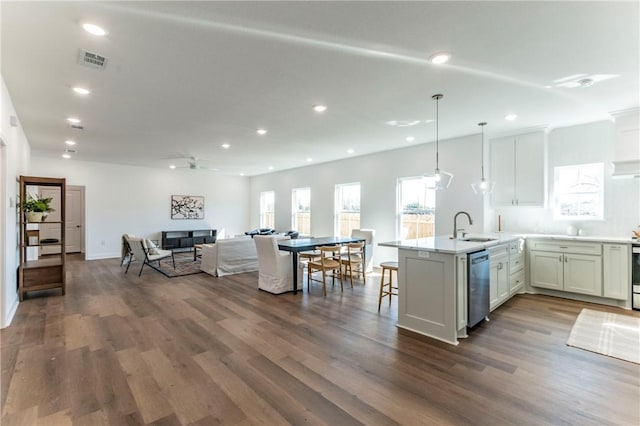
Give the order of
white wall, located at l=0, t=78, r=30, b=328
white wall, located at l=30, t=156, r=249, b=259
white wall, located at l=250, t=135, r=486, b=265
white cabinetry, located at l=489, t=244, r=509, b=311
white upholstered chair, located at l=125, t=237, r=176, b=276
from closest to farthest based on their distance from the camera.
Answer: white wall, located at l=0, t=78, r=30, b=328 → white cabinetry, located at l=489, t=244, r=509, b=311 → white wall, located at l=250, t=135, r=486, b=265 → white upholstered chair, located at l=125, t=237, r=176, b=276 → white wall, located at l=30, t=156, r=249, b=259

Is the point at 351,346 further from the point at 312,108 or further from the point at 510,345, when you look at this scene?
the point at 312,108

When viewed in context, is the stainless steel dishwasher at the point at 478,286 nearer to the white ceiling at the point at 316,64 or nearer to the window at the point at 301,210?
the white ceiling at the point at 316,64

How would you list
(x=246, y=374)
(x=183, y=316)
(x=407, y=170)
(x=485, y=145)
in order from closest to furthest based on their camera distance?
1. (x=246, y=374)
2. (x=183, y=316)
3. (x=485, y=145)
4. (x=407, y=170)

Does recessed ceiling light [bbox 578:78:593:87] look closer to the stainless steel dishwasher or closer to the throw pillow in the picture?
the stainless steel dishwasher

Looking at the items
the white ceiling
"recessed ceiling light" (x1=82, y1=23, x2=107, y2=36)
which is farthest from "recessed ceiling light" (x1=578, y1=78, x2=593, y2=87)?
"recessed ceiling light" (x1=82, y1=23, x2=107, y2=36)

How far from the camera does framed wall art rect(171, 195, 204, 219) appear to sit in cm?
973

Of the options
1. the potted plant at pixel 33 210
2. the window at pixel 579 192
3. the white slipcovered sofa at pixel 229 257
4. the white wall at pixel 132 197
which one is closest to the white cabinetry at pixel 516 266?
the window at pixel 579 192

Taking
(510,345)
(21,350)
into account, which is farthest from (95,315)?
(510,345)

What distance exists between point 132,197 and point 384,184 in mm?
7453

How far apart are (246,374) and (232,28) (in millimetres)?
2694

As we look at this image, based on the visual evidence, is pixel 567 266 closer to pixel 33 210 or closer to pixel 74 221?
pixel 33 210

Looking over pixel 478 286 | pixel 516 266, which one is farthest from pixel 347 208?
pixel 478 286

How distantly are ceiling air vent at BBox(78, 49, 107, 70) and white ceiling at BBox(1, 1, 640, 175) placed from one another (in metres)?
0.06

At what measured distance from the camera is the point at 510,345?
9.55 feet
